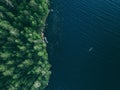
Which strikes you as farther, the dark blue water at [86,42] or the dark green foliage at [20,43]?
the dark blue water at [86,42]

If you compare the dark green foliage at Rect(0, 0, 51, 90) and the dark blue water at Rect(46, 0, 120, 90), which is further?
the dark blue water at Rect(46, 0, 120, 90)

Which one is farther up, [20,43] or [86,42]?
[20,43]

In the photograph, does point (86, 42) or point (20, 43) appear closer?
point (20, 43)

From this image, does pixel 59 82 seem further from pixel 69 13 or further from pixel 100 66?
pixel 69 13

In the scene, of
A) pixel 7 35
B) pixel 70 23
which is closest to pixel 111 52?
pixel 70 23
